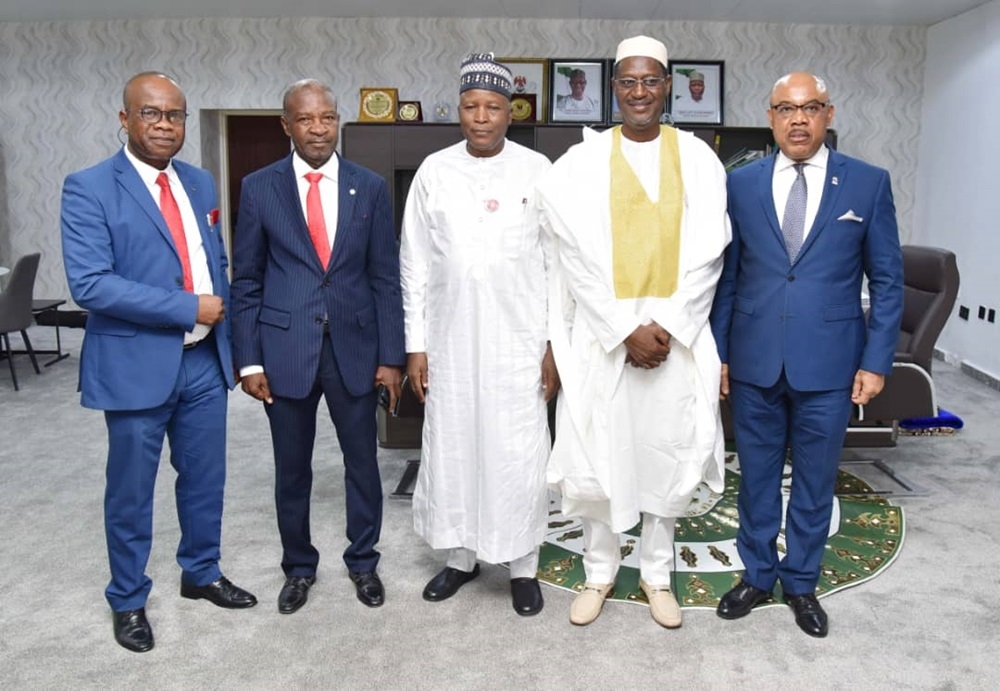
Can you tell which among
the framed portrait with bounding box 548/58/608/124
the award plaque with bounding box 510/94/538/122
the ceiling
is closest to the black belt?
the award plaque with bounding box 510/94/538/122

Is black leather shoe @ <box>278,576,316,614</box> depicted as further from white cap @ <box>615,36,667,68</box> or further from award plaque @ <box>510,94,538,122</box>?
award plaque @ <box>510,94,538,122</box>

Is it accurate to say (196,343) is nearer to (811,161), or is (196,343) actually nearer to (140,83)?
(140,83)

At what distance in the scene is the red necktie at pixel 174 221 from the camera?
99.8 inches

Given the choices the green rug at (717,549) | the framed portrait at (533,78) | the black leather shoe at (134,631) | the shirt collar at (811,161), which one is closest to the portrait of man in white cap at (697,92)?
the framed portrait at (533,78)

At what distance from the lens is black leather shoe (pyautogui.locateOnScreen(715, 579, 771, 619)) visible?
2.71 metres

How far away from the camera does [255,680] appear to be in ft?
7.80

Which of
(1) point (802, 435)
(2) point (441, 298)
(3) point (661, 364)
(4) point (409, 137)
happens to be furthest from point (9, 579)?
(4) point (409, 137)

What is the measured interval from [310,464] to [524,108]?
17.7 ft

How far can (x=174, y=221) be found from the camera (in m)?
2.55

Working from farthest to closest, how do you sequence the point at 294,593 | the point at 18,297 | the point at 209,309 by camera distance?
the point at 18,297 → the point at 294,593 → the point at 209,309

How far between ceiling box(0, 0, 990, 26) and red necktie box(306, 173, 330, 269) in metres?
5.33

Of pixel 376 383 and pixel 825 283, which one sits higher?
pixel 825 283

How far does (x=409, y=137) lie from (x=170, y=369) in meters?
4.31

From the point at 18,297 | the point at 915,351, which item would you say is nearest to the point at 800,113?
the point at 915,351
